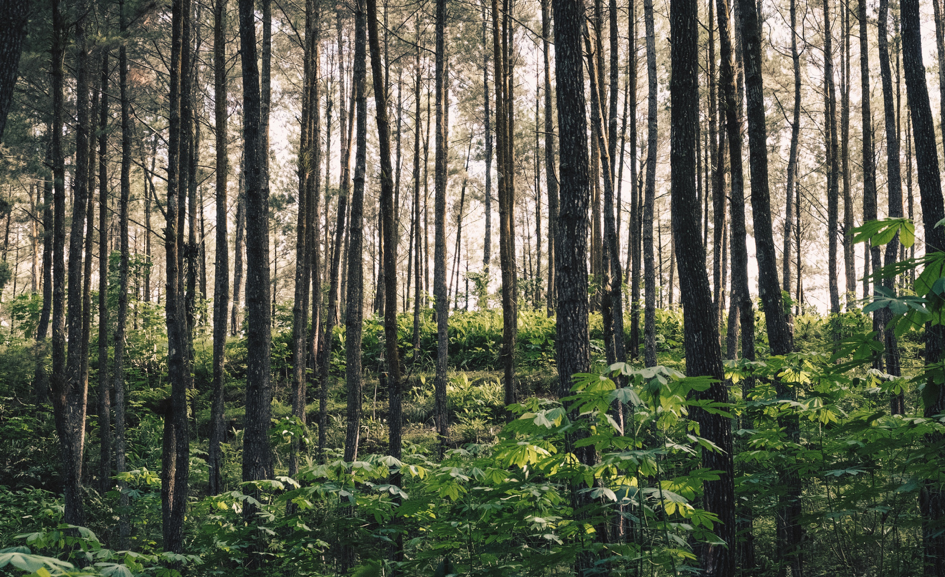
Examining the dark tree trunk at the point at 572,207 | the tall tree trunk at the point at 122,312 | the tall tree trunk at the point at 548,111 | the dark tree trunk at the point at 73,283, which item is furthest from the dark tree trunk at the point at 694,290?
the tall tree trunk at the point at 122,312

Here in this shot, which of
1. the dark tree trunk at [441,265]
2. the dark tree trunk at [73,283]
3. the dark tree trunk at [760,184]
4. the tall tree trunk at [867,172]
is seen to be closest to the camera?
the dark tree trunk at [760,184]

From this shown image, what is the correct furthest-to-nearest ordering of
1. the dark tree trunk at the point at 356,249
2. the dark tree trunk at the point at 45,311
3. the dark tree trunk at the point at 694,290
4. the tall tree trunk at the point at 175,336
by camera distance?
the dark tree trunk at the point at 45,311
the dark tree trunk at the point at 356,249
the tall tree trunk at the point at 175,336
the dark tree trunk at the point at 694,290

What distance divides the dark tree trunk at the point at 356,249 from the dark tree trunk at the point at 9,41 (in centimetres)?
361

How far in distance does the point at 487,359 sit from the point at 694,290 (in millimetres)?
9677

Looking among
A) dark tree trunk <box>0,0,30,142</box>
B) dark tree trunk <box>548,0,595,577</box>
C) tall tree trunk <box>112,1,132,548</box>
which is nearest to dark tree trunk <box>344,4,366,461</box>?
dark tree trunk <box>548,0,595,577</box>

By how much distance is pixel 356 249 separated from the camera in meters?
6.88

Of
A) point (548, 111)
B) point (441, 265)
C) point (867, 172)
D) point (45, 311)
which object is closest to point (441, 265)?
point (441, 265)

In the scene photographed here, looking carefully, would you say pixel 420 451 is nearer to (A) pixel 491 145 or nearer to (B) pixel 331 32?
(A) pixel 491 145

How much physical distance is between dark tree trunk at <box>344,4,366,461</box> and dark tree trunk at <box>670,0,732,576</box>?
3.68m

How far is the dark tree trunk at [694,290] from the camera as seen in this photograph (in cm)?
437

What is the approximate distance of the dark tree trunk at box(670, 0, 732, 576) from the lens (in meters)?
4.37

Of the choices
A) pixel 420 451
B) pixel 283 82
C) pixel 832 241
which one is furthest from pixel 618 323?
pixel 283 82

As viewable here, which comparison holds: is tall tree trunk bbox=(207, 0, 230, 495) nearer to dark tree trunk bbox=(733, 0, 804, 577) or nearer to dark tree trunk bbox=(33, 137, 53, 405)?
dark tree trunk bbox=(33, 137, 53, 405)

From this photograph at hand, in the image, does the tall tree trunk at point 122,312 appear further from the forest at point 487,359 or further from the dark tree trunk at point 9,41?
the dark tree trunk at point 9,41
